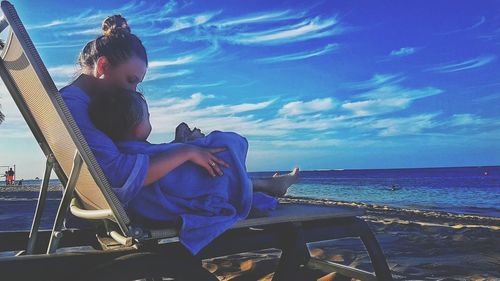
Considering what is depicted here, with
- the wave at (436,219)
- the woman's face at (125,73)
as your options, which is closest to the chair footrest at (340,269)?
the woman's face at (125,73)

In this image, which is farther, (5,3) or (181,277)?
(181,277)

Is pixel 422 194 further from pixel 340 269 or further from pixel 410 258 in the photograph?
pixel 340 269

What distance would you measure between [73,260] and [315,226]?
1.19 meters

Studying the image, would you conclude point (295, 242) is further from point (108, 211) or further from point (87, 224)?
point (87, 224)

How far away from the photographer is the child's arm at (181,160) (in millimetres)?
1995

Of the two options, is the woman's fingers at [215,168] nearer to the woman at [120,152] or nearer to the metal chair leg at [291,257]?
the woman at [120,152]

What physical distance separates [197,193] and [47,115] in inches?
30.3

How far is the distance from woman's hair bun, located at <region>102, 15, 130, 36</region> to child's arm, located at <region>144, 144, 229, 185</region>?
85cm

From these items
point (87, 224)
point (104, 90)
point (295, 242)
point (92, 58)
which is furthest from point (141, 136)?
point (295, 242)

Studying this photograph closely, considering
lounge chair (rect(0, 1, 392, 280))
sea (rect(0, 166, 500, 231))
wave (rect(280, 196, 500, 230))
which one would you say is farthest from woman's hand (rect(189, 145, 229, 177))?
wave (rect(280, 196, 500, 230))

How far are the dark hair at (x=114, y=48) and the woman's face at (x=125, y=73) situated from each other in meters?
0.02

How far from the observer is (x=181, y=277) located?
5.86 ft

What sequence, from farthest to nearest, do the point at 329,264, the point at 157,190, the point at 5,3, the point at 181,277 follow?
the point at 329,264 → the point at 157,190 → the point at 181,277 → the point at 5,3

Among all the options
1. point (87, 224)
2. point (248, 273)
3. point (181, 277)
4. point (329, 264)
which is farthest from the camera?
point (248, 273)
